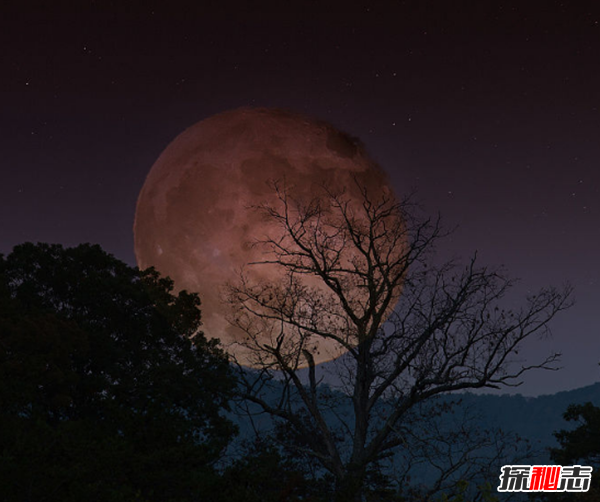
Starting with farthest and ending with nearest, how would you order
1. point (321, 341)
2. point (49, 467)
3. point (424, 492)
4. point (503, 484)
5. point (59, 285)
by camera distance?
point (321, 341), point (59, 285), point (424, 492), point (503, 484), point (49, 467)

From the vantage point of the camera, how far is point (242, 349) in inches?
790

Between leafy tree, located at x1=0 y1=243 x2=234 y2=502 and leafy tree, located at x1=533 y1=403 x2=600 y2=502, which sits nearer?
leafy tree, located at x1=0 y1=243 x2=234 y2=502

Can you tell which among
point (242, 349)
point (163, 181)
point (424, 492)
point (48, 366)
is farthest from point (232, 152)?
point (424, 492)

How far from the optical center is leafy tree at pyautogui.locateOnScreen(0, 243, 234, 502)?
1088 centimetres

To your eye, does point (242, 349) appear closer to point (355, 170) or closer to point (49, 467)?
point (355, 170)

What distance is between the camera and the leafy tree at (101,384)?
35.7 ft

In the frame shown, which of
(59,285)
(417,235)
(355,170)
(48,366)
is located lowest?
(48,366)

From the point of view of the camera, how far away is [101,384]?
1714 cm

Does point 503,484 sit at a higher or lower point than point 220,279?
lower

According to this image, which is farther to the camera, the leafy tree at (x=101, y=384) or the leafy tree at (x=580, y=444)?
the leafy tree at (x=580, y=444)

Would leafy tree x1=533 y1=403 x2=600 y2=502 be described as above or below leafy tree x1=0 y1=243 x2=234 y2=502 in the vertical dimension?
above

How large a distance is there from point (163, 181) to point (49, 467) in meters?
13.1

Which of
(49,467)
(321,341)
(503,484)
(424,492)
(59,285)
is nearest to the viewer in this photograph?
(49,467)

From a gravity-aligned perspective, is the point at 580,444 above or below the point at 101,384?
above
